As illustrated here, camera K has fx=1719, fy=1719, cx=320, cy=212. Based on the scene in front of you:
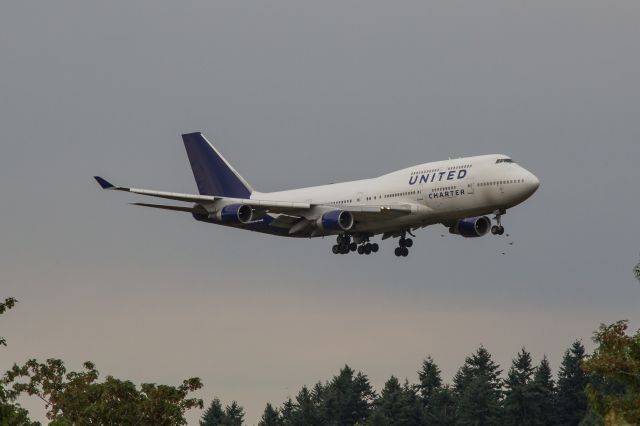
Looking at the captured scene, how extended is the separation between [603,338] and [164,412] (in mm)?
22682

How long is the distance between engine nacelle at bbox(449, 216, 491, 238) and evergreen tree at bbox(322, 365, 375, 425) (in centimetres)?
6176

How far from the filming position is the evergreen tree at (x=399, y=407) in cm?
16030

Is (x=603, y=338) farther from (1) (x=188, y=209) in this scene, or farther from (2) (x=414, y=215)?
(1) (x=188, y=209)

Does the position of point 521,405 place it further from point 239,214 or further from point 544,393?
point 239,214

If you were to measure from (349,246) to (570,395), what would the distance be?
6740 cm

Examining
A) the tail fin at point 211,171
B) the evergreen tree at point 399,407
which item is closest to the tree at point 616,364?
the tail fin at point 211,171

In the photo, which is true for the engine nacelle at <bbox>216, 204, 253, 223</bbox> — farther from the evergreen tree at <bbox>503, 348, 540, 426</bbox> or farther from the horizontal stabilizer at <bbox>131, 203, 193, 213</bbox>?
the evergreen tree at <bbox>503, 348, 540, 426</bbox>

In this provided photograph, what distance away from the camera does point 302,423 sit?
6339 inches

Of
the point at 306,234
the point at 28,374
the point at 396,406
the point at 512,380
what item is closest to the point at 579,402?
the point at 512,380

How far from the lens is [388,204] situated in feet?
338

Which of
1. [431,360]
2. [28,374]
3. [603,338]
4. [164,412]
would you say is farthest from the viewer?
[431,360]

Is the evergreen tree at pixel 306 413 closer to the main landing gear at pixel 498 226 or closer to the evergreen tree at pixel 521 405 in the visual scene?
the evergreen tree at pixel 521 405

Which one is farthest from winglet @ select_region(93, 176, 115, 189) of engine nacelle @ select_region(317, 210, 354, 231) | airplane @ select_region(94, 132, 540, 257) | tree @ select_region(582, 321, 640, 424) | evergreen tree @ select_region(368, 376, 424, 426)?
evergreen tree @ select_region(368, 376, 424, 426)

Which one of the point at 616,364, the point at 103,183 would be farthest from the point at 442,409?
the point at 616,364
